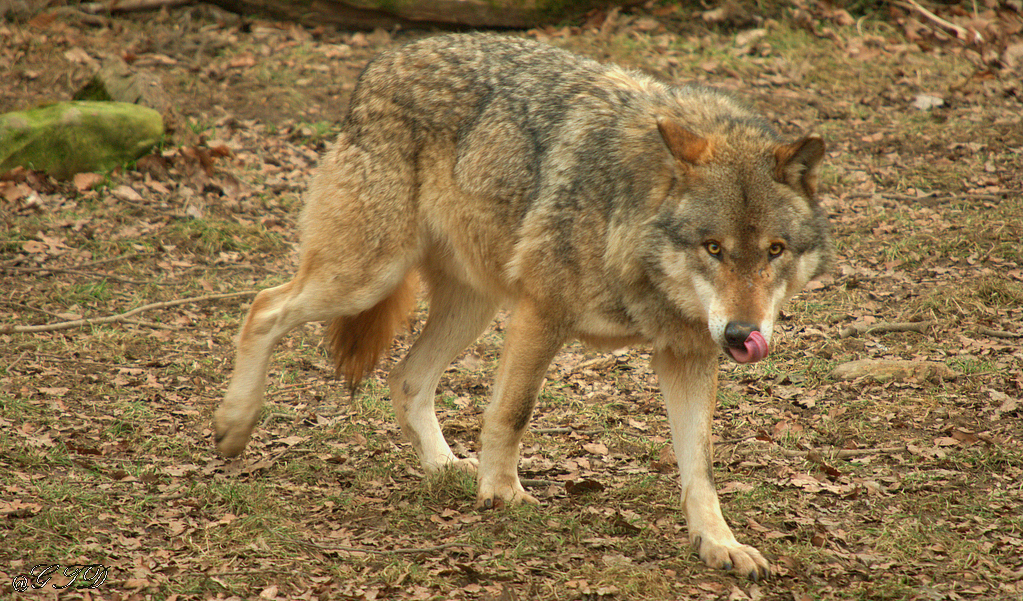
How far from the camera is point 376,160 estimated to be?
166 inches

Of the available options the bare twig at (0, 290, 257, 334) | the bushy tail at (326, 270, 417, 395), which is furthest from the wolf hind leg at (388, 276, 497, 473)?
the bare twig at (0, 290, 257, 334)

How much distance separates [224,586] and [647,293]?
200cm

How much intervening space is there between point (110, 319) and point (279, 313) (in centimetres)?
195

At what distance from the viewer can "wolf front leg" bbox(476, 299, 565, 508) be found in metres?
3.82

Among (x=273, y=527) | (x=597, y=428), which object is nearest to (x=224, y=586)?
(x=273, y=527)

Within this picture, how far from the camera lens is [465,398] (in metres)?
5.38

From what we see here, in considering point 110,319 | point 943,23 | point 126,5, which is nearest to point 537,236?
point 110,319

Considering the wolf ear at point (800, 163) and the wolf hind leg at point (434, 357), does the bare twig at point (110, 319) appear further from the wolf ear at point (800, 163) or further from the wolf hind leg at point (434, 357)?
the wolf ear at point (800, 163)

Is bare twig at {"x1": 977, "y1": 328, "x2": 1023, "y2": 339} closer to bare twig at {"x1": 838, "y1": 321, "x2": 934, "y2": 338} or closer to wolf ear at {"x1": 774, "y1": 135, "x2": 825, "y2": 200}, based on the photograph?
bare twig at {"x1": 838, "y1": 321, "x2": 934, "y2": 338}

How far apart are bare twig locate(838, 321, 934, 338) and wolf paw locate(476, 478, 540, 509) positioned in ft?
9.04

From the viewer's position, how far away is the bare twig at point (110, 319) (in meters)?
5.31

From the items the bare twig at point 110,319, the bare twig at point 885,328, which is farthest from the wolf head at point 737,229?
the bare twig at point 110,319

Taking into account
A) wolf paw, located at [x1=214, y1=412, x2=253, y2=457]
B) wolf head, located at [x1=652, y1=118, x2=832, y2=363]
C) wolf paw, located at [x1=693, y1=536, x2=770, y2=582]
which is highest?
wolf head, located at [x1=652, y1=118, x2=832, y2=363]

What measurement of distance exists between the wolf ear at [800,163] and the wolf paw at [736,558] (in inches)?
57.2
